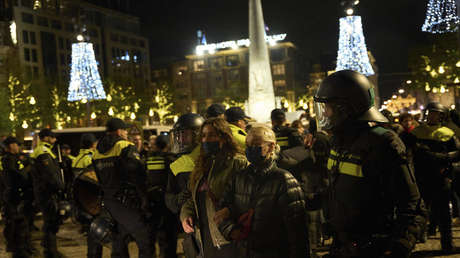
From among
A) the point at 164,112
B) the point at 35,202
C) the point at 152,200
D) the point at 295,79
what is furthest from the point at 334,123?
the point at 295,79

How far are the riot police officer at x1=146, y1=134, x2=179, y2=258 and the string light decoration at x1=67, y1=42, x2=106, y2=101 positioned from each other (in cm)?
1504

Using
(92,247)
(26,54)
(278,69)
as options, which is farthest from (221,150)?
(278,69)

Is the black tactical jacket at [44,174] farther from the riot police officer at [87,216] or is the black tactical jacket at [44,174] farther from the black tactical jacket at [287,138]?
the black tactical jacket at [287,138]

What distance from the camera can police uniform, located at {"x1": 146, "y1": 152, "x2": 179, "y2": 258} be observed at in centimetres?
640

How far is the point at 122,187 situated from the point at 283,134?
2.96 meters

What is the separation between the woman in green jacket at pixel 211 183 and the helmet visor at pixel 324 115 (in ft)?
2.53

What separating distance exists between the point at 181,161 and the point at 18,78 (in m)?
52.5

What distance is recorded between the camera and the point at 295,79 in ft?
323

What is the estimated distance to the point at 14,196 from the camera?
31.0 ft

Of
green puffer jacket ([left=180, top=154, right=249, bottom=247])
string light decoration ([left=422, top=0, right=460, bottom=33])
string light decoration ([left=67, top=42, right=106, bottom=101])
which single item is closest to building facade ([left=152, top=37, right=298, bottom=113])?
string light decoration ([left=67, top=42, right=106, bottom=101])

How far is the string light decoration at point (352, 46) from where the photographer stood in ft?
60.1

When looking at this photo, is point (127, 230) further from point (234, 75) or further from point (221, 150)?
point (234, 75)

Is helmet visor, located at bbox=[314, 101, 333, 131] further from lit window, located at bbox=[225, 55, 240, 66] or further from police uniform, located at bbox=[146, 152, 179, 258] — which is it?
lit window, located at bbox=[225, 55, 240, 66]

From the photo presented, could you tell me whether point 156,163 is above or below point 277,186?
below
